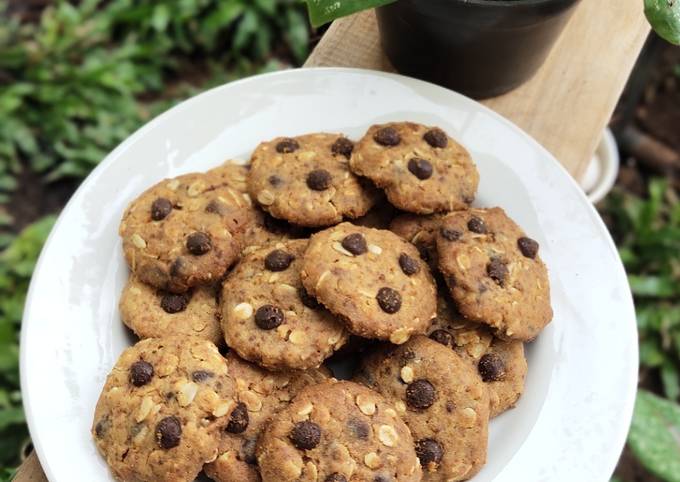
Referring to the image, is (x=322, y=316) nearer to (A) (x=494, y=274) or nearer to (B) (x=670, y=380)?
(A) (x=494, y=274)

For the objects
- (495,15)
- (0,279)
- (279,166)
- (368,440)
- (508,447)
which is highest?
(495,15)

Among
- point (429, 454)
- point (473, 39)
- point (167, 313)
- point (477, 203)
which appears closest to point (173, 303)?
point (167, 313)

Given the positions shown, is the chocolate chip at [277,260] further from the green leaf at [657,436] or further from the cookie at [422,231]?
the green leaf at [657,436]

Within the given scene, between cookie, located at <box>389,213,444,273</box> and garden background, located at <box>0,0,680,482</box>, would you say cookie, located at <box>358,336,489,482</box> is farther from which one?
garden background, located at <box>0,0,680,482</box>

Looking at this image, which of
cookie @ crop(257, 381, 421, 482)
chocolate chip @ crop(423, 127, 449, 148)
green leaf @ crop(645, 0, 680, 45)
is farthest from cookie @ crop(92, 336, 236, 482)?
green leaf @ crop(645, 0, 680, 45)

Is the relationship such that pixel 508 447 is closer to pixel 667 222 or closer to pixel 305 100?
pixel 305 100

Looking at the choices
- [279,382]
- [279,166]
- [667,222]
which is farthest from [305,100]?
[667,222]

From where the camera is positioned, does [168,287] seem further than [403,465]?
Yes
